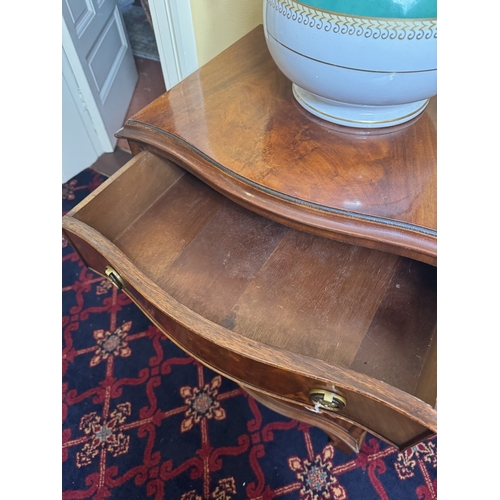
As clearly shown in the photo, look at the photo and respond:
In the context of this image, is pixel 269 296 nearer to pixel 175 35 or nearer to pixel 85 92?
pixel 175 35

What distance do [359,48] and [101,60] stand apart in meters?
1.17

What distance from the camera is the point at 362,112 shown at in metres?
0.45

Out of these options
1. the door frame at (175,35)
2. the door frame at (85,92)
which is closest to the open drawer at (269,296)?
the door frame at (175,35)

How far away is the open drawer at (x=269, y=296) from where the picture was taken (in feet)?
1.25

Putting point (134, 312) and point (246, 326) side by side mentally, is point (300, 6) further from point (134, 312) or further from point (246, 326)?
point (134, 312)

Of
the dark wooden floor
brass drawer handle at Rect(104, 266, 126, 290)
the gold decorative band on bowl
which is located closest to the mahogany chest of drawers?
brass drawer handle at Rect(104, 266, 126, 290)

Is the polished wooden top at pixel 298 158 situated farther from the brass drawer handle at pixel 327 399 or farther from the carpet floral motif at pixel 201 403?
the carpet floral motif at pixel 201 403

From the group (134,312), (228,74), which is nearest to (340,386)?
(228,74)

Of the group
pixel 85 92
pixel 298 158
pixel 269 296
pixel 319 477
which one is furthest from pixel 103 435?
pixel 85 92

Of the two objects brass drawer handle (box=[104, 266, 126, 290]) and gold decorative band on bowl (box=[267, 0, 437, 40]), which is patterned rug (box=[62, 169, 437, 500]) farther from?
gold decorative band on bowl (box=[267, 0, 437, 40])

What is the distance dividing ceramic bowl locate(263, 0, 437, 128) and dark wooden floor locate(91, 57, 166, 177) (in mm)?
1034

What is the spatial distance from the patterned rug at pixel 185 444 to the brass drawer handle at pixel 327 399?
0.41m

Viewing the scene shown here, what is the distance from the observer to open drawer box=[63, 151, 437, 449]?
381 millimetres
